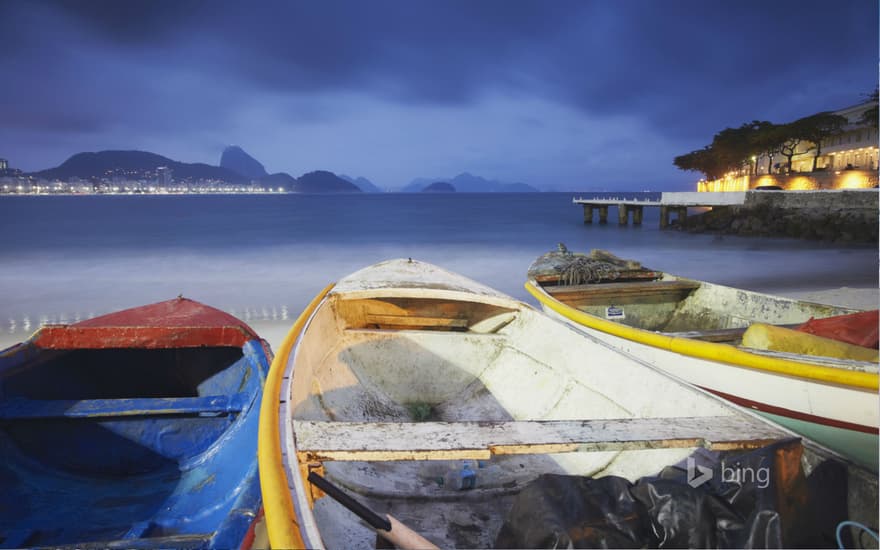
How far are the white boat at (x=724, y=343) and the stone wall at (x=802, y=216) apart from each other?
2214 centimetres

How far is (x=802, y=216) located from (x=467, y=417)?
29.4 metres

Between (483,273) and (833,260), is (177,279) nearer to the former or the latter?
(483,273)

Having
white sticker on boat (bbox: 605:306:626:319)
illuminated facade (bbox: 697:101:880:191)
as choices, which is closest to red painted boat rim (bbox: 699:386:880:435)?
white sticker on boat (bbox: 605:306:626:319)

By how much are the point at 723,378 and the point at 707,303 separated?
3.02 metres

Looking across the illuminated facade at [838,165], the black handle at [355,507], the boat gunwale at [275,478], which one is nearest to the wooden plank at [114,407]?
the boat gunwale at [275,478]

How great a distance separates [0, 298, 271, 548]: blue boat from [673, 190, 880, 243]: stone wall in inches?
1107

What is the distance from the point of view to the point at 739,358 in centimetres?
362

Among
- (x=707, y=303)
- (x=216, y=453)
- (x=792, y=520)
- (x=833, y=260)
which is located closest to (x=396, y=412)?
(x=216, y=453)

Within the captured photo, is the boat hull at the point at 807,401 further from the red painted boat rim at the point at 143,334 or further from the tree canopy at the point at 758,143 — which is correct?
the tree canopy at the point at 758,143

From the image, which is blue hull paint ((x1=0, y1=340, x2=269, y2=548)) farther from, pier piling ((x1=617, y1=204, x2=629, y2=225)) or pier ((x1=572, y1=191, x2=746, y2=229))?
pier piling ((x1=617, y1=204, x2=629, y2=225))

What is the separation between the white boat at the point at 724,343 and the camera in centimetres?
315

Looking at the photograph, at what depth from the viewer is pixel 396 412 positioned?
4594mm

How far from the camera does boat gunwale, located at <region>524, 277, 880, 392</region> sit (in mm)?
3041

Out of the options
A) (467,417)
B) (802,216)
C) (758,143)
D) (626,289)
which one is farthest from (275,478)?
(758,143)
